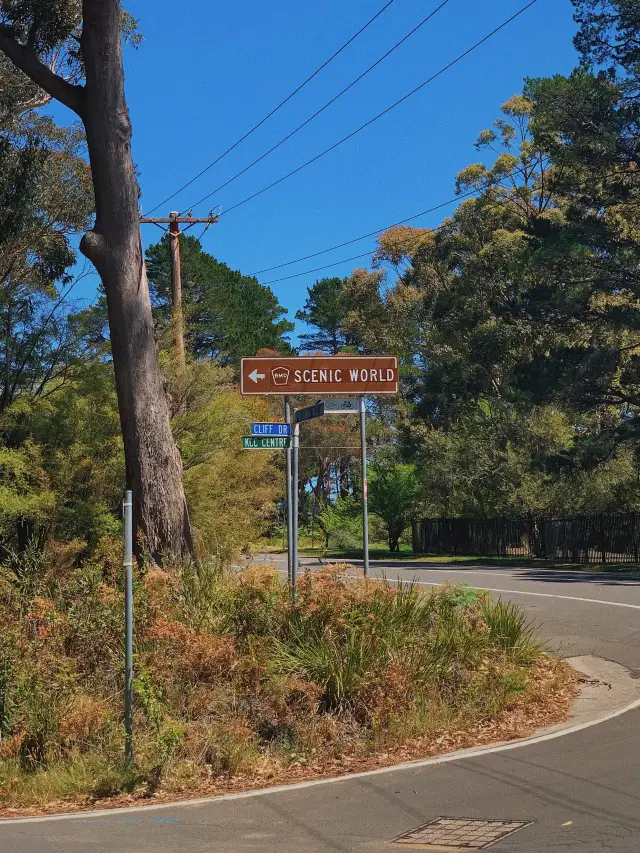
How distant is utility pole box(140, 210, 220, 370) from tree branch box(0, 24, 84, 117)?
720 cm

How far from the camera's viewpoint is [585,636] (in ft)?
49.0

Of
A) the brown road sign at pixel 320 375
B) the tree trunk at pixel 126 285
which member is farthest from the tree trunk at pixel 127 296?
the brown road sign at pixel 320 375

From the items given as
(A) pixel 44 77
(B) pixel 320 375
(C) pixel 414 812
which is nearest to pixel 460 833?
(C) pixel 414 812

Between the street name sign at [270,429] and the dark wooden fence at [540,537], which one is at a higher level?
A: the street name sign at [270,429]

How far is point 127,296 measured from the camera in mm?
13523

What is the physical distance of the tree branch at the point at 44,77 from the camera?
14117 mm

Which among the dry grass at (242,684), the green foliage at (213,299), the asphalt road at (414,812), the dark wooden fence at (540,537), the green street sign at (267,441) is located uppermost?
the green foliage at (213,299)

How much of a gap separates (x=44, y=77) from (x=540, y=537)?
29245mm

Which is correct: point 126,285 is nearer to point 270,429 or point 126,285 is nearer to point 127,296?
point 127,296

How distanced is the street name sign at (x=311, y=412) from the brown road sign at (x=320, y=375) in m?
0.33

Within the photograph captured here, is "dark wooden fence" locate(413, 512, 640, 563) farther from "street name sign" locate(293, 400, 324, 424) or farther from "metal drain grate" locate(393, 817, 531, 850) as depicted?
"metal drain grate" locate(393, 817, 531, 850)

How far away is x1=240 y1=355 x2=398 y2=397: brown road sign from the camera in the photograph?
11.5 meters

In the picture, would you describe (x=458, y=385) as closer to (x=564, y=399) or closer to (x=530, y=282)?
(x=530, y=282)

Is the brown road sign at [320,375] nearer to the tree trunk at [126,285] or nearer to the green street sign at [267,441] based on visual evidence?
the green street sign at [267,441]
